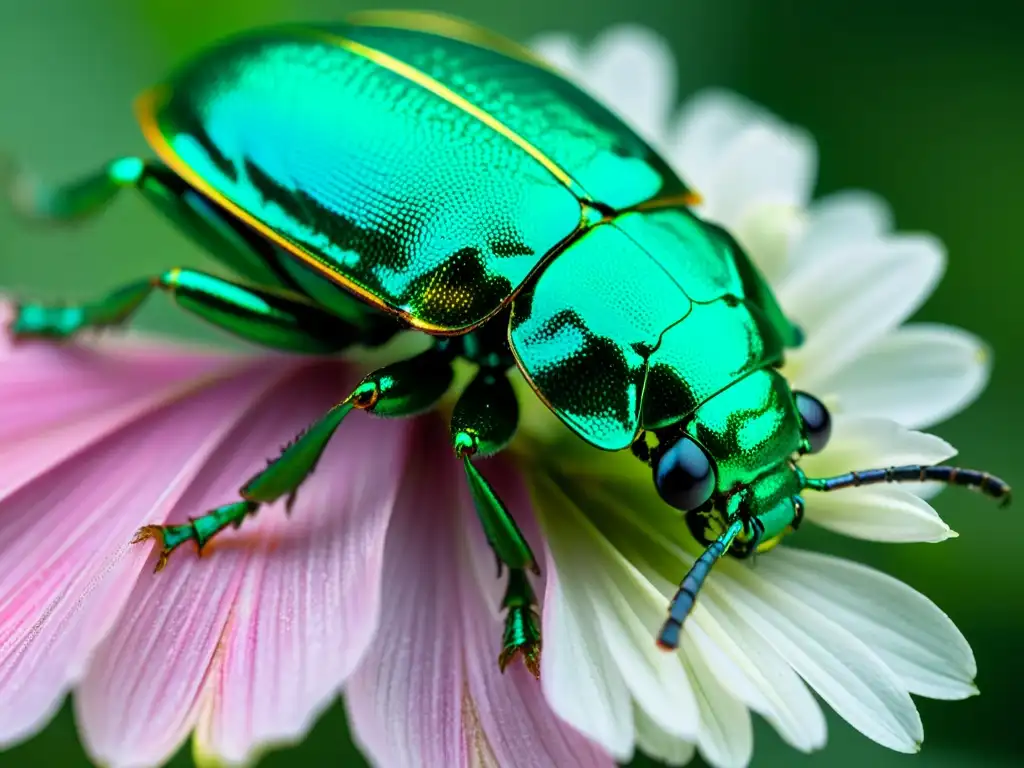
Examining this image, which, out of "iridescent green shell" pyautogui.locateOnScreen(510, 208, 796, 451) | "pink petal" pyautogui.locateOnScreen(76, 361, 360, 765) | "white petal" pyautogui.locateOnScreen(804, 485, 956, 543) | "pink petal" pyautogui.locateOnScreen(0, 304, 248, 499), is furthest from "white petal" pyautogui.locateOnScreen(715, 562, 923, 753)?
"pink petal" pyautogui.locateOnScreen(0, 304, 248, 499)

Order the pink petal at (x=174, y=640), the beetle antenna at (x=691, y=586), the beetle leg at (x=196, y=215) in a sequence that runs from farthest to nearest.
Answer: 1. the beetle leg at (x=196, y=215)
2. the beetle antenna at (x=691, y=586)
3. the pink petal at (x=174, y=640)

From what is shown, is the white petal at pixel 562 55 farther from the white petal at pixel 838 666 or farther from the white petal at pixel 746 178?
the white petal at pixel 838 666

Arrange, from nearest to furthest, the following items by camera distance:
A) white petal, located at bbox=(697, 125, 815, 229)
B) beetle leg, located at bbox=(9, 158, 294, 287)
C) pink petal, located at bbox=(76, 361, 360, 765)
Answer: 1. pink petal, located at bbox=(76, 361, 360, 765)
2. beetle leg, located at bbox=(9, 158, 294, 287)
3. white petal, located at bbox=(697, 125, 815, 229)

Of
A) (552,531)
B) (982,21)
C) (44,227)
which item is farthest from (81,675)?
(982,21)

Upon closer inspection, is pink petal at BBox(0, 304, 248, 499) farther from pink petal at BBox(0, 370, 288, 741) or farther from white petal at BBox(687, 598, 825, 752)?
white petal at BBox(687, 598, 825, 752)

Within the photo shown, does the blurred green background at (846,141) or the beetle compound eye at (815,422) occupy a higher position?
the beetle compound eye at (815,422)

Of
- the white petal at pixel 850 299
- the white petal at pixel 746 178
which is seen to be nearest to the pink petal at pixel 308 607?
the white petal at pixel 850 299

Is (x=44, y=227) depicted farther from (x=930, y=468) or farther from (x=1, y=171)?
(x=930, y=468)
